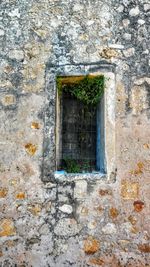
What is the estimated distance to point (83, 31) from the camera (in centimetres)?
420

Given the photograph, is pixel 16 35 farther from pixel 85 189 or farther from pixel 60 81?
pixel 85 189

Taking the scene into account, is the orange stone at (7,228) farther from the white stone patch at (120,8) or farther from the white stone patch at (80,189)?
the white stone patch at (120,8)

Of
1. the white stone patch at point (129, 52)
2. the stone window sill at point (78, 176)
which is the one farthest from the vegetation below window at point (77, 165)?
the white stone patch at point (129, 52)

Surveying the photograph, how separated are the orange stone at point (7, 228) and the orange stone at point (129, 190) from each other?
3.76 feet

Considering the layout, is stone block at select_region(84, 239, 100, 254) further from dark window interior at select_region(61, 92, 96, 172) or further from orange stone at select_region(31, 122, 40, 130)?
orange stone at select_region(31, 122, 40, 130)

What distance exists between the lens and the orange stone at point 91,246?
3.83 meters

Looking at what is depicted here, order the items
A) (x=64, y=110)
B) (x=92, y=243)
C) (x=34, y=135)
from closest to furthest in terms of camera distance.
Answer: (x=92, y=243) < (x=34, y=135) < (x=64, y=110)

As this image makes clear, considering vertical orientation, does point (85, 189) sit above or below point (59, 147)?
below

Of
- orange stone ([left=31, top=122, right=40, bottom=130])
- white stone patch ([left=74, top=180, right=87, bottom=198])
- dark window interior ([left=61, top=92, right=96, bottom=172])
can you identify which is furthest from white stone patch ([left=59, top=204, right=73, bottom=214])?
orange stone ([left=31, top=122, right=40, bottom=130])

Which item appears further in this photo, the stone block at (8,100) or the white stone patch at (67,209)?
the stone block at (8,100)

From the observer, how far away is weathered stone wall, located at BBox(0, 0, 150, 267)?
3850 mm

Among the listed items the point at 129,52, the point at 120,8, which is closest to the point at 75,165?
the point at 129,52

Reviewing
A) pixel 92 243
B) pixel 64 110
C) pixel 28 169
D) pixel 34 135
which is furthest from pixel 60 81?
pixel 92 243

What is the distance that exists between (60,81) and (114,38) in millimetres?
726
